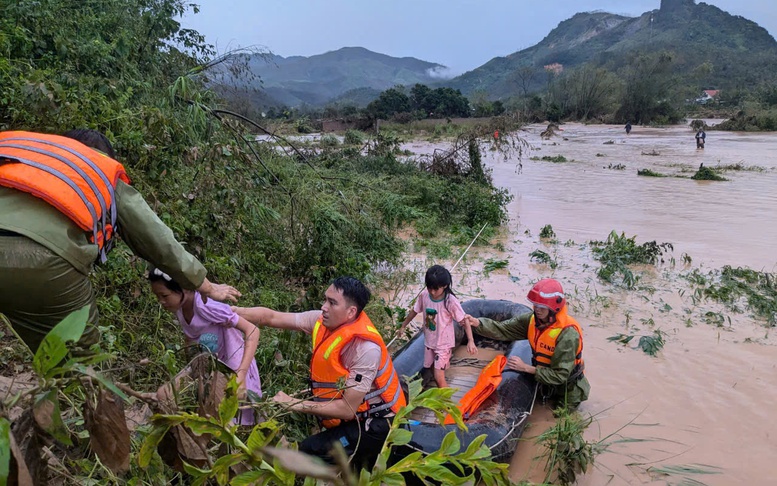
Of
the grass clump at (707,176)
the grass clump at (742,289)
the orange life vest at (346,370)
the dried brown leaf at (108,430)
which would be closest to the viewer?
the dried brown leaf at (108,430)

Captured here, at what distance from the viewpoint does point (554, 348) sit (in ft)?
12.8

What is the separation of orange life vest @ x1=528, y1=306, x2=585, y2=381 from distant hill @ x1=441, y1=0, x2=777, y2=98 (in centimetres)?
6185

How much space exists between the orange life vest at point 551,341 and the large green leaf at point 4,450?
12.0ft

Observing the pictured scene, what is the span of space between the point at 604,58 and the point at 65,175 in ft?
373

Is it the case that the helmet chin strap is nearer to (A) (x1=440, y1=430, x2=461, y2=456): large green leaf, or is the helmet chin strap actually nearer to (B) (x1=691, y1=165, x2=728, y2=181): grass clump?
(A) (x1=440, y1=430, x2=461, y2=456): large green leaf

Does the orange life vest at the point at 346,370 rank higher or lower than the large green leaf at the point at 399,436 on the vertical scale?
lower

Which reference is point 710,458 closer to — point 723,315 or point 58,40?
point 723,315

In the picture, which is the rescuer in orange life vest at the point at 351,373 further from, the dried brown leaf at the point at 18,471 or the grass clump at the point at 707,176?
the grass clump at the point at 707,176

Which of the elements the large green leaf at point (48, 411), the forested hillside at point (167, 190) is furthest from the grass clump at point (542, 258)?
the large green leaf at point (48, 411)

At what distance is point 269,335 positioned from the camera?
4.03 metres

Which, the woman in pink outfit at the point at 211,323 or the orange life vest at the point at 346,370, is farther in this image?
the orange life vest at the point at 346,370

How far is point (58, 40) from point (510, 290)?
5.86 m

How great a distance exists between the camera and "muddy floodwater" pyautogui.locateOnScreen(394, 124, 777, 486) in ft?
12.8

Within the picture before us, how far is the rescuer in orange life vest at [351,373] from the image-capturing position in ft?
8.36
